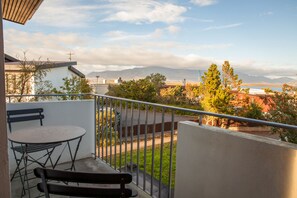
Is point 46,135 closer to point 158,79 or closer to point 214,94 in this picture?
point 214,94

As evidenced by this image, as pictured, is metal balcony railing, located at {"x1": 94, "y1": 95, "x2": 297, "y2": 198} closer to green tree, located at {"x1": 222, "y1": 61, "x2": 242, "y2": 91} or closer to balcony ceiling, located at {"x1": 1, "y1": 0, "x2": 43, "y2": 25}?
balcony ceiling, located at {"x1": 1, "y1": 0, "x2": 43, "y2": 25}

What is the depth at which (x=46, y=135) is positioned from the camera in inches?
98.2

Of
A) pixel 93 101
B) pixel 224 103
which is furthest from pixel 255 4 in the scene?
pixel 93 101

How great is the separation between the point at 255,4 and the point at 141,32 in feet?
41.5

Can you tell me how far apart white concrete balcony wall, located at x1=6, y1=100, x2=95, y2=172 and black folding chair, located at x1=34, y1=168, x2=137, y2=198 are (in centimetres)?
257

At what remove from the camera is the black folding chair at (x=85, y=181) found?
1134 mm

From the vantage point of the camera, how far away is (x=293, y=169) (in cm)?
140

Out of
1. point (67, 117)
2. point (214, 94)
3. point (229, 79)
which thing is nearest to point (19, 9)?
point (67, 117)

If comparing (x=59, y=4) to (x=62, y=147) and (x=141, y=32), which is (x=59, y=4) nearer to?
(x=62, y=147)

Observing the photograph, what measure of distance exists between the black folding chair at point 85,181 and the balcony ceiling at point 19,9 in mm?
2968

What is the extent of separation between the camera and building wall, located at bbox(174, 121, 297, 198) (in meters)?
1.45

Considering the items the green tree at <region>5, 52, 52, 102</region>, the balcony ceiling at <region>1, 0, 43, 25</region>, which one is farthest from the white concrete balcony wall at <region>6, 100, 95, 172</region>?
the green tree at <region>5, 52, 52, 102</region>

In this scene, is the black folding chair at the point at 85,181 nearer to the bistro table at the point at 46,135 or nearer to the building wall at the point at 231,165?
the building wall at the point at 231,165

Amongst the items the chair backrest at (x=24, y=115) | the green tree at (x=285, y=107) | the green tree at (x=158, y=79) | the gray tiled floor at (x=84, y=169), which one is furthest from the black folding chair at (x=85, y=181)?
the green tree at (x=158, y=79)
